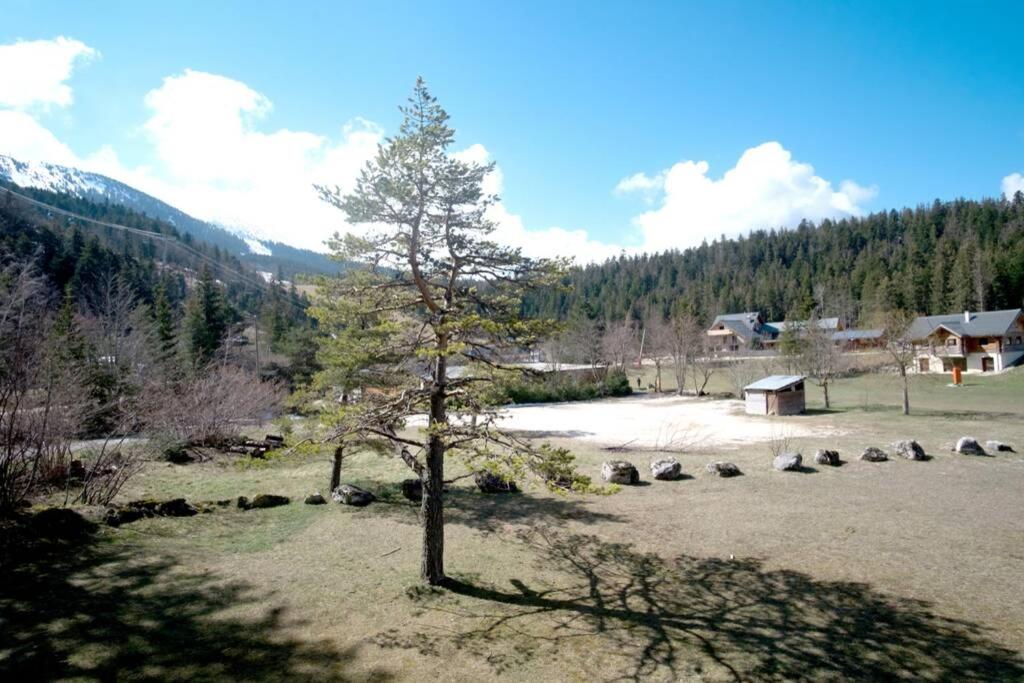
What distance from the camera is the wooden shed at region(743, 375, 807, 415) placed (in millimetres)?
26141

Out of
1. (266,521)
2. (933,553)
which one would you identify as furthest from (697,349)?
(266,521)

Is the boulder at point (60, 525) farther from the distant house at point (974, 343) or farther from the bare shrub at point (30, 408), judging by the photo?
the distant house at point (974, 343)

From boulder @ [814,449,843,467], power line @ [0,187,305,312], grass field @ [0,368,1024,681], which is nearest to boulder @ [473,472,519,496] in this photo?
grass field @ [0,368,1024,681]

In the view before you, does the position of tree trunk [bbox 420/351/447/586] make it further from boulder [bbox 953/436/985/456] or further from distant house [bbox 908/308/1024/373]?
distant house [bbox 908/308/1024/373]

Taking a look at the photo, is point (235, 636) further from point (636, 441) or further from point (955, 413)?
point (955, 413)

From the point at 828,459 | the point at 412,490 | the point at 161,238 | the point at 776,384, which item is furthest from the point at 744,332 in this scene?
the point at 161,238

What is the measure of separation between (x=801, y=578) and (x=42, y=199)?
427 feet

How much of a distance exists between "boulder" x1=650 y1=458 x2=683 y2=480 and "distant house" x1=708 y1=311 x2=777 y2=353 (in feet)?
191

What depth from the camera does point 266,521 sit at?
1126 cm

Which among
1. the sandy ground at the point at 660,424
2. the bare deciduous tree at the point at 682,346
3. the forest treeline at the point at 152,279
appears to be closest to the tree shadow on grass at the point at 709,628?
the sandy ground at the point at 660,424

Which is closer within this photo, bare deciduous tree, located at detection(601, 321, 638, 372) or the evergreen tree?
the evergreen tree

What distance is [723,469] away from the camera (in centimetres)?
1488

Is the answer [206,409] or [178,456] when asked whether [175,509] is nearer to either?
[178,456]

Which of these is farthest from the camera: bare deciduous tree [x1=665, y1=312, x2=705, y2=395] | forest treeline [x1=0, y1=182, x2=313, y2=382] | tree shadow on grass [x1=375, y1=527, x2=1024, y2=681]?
bare deciduous tree [x1=665, y1=312, x2=705, y2=395]
